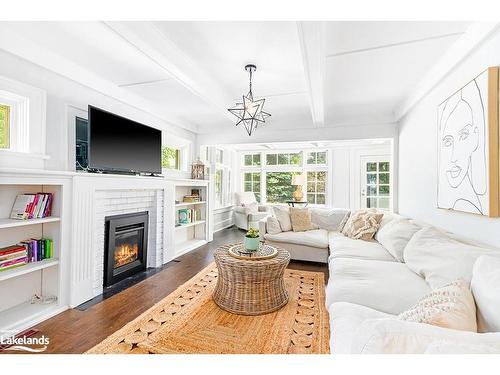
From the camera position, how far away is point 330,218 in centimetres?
418

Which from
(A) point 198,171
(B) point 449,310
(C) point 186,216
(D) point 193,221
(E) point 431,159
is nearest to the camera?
(B) point 449,310

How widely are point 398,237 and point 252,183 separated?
5.53 metres

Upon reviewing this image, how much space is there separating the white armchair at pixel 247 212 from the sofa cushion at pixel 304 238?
2.16 m

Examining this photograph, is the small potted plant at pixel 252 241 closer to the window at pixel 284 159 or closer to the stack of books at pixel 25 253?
the stack of books at pixel 25 253

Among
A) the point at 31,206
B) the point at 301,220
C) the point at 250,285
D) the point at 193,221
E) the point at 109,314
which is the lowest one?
the point at 109,314

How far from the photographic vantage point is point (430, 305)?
1.08 m

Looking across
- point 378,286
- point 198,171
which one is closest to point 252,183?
point 198,171

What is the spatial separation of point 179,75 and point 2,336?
256cm

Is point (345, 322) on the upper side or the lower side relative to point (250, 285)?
upper

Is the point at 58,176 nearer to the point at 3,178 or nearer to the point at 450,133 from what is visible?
the point at 3,178

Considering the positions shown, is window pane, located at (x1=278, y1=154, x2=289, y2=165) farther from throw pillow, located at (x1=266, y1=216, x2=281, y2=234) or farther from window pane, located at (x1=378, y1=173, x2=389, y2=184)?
throw pillow, located at (x1=266, y1=216, x2=281, y2=234)

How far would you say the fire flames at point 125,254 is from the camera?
294cm

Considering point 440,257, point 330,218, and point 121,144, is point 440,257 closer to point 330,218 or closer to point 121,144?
point 330,218
